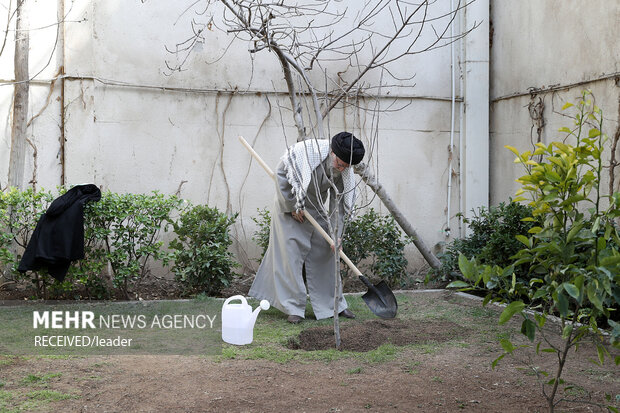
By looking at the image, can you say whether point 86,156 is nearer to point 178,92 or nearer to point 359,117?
point 178,92

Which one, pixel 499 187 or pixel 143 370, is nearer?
pixel 143 370

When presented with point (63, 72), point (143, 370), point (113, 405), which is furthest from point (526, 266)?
point (63, 72)

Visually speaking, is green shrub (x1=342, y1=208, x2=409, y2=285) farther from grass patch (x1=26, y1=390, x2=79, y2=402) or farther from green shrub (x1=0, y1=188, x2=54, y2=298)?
grass patch (x1=26, y1=390, x2=79, y2=402)

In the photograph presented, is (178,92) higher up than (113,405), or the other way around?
(178,92)

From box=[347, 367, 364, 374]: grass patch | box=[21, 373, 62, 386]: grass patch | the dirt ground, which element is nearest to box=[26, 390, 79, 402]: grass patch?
the dirt ground

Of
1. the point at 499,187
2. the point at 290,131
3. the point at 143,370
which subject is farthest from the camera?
the point at 499,187

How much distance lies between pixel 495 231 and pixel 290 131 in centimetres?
289

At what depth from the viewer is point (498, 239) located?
22.5ft

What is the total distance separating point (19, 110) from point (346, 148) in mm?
3821

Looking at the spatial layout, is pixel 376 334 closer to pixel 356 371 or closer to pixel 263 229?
pixel 356 371

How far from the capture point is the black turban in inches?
217

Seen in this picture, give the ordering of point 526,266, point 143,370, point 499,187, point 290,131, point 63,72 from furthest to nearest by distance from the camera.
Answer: point 499,187 → point 290,131 → point 63,72 → point 526,266 → point 143,370

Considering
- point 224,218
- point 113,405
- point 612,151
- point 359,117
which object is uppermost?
point 359,117

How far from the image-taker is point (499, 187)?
29.4 ft
